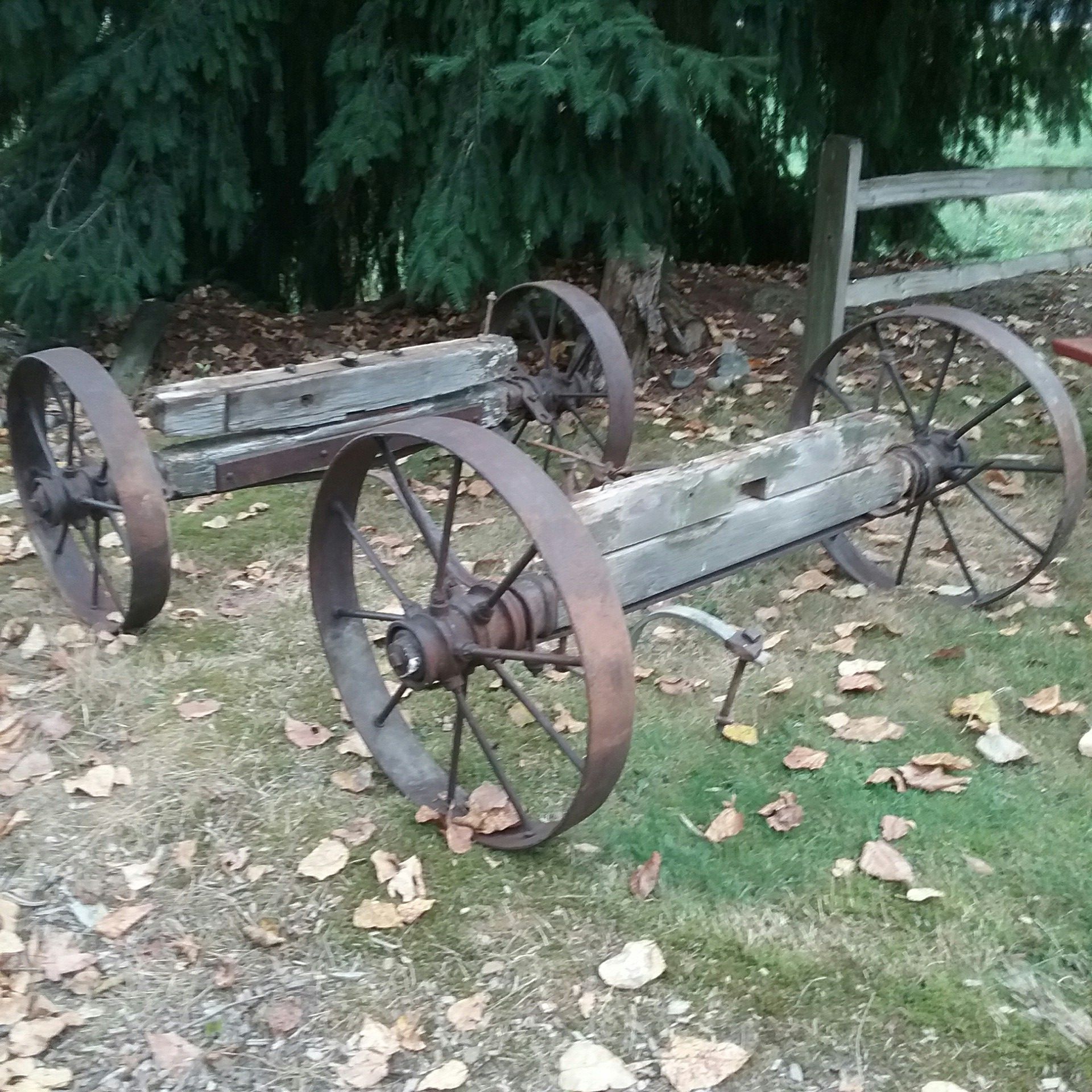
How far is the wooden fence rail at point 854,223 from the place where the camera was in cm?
543

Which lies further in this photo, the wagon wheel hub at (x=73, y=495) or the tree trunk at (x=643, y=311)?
the tree trunk at (x=643, y=311)

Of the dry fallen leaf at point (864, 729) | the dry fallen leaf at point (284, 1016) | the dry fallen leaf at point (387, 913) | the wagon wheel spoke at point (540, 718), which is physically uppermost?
the wagon wheel spoke at point (540, 718)

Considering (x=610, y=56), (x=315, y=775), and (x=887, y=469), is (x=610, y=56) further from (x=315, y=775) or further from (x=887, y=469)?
(x=315, y=775)

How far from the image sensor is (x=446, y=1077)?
2.24 m

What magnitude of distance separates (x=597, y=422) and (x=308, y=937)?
378 centimetres

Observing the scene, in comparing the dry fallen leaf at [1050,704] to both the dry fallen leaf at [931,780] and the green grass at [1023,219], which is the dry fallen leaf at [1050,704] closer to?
the dry fallen leaf at [931,780]

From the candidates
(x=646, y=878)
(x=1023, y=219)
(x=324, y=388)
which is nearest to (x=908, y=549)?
(x=646, y=878)

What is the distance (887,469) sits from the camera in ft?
12.1

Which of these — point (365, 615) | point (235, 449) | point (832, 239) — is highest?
point (832, 239)

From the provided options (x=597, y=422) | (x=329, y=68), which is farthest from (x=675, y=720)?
(x=329, y=68)

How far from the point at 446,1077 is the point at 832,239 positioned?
450 centimetres

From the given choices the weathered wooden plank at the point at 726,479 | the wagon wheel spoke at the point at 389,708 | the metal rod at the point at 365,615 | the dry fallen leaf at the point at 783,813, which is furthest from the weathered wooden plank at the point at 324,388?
the dry fallen leaf at the point at 783,813

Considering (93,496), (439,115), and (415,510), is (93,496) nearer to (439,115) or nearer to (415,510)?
(415,510)

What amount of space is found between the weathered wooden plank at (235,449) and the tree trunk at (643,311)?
208cm
